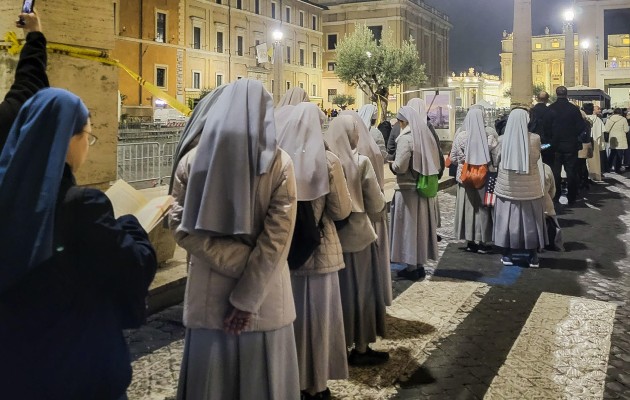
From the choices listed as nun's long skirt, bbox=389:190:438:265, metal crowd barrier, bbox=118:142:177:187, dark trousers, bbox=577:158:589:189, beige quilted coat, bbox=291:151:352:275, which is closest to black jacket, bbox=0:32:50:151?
beige quilted coat, bbox=291:151:352:275

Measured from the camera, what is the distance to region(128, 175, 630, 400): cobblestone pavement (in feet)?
12.9

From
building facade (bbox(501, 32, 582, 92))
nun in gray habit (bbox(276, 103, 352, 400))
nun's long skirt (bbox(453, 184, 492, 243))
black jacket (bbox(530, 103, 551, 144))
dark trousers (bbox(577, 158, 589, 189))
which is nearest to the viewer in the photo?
nun in gray habit (bbox(276, 103, 352, 400))

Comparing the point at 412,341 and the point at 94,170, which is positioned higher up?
the point at 94,170

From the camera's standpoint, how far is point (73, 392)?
6.32 ft

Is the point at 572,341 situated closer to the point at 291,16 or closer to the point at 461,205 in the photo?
the point at 461,205

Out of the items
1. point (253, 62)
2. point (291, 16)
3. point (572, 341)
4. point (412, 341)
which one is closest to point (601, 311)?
point (572, 341)

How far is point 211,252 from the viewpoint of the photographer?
101 inches

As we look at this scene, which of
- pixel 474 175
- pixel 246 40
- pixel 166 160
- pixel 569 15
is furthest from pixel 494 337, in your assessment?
pixel 246 40

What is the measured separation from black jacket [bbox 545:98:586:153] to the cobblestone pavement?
4.00m

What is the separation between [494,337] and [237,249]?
122 inches

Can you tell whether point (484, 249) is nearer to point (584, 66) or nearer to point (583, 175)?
point (583, 175)

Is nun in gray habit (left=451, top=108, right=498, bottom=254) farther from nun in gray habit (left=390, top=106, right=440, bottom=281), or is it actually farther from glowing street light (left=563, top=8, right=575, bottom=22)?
glowing street light (left=563, top=8, right=575, bottom=22)

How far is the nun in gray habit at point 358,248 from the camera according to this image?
4090 mm

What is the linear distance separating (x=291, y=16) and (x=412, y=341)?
56.7 m
